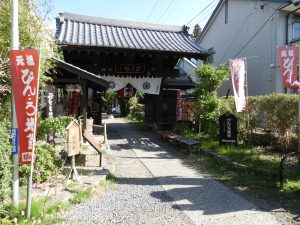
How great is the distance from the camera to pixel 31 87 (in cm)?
536

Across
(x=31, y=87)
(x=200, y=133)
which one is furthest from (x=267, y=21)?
(x=31, y=87)

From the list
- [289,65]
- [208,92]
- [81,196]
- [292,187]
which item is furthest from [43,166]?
[208,92]

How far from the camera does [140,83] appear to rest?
52.3ft

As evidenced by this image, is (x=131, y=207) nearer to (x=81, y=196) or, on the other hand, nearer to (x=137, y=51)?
(x=81, y=196)

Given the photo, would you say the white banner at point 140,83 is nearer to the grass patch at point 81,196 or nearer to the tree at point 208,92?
the tree at point 208,92

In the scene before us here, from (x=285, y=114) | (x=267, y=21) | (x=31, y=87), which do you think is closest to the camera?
(x=31, y=87)

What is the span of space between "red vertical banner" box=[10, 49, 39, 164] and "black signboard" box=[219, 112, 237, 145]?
7825mm

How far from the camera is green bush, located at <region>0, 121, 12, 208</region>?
5363mm

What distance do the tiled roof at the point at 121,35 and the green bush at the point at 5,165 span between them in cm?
835

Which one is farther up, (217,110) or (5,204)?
(217,110)

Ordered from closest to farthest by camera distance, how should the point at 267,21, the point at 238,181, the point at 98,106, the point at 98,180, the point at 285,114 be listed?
the point at 98,180, the point at 238,181, the point at 285,114, the point at 267,21, the point at 98,106

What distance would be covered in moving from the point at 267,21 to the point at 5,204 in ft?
51.2

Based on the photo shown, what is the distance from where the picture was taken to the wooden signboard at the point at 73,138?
7426mm

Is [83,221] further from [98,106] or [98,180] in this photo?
[98,106]
